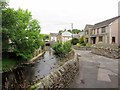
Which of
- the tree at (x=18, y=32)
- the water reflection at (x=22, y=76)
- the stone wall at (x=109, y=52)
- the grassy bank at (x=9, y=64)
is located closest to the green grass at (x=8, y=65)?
the grassy bank at (x=9, y=64)

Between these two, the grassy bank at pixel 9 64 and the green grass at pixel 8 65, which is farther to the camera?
the grassy bank at pixel 9 64

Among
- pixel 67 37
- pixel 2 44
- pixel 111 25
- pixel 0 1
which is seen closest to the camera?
pixel 0 1

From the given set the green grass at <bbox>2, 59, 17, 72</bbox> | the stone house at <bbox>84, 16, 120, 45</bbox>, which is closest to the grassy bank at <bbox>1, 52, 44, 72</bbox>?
the green grass at <bbox>2, 59, 17, 72</bbox>

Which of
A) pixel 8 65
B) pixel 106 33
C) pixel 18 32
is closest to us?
pixel 8 65

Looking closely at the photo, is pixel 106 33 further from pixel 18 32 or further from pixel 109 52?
pixel 18 32

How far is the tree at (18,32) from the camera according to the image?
2245cm

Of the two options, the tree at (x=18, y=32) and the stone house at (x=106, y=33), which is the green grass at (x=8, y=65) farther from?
the stone house at (x=106, y=33)

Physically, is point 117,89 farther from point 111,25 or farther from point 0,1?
point 111,25

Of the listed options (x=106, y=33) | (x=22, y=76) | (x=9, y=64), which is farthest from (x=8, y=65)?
(x=106, y=33)

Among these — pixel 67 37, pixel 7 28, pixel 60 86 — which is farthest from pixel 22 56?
pixel 67 37

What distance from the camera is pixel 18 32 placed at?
26.3 m

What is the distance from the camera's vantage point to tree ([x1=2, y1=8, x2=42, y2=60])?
73.7 ft

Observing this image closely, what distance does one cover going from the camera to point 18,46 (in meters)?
27.4

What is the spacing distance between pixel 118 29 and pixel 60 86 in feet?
126
